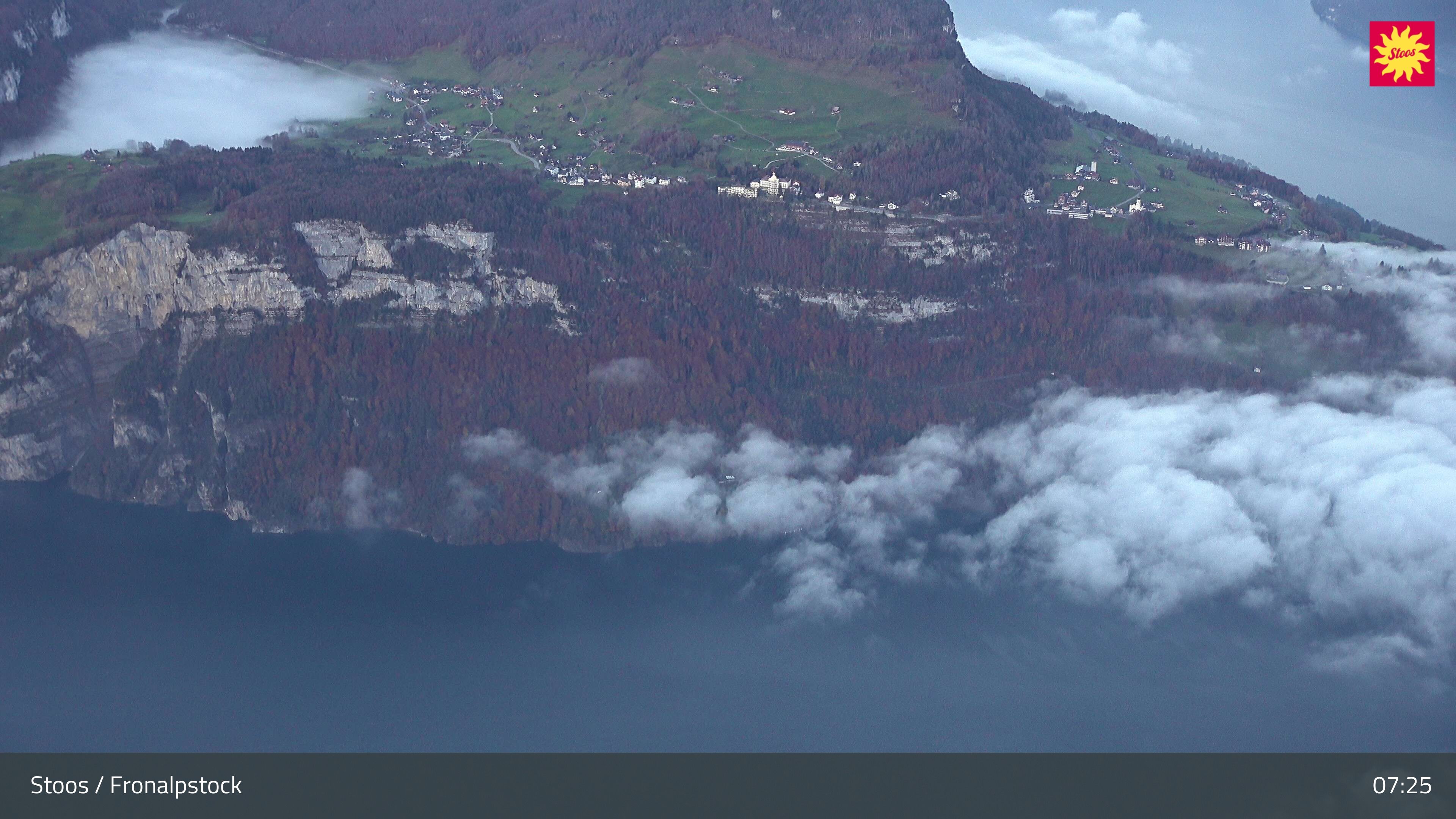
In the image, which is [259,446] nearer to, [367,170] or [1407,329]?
[367,170]

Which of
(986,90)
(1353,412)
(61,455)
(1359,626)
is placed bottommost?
(61,455)

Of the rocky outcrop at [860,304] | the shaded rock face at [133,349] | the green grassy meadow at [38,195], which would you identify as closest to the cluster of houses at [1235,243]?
the rocky outcrop at [860,304]

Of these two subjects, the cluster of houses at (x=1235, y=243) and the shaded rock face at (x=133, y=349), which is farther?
the cluster of houses at (x=1235, y=243)

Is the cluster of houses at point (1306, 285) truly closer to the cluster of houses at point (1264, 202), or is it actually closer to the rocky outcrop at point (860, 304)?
the cluster of houses at point (1264, 202)

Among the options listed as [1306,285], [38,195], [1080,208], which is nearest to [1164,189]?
[1080,208]

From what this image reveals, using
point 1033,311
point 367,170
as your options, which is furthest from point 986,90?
point 367,170

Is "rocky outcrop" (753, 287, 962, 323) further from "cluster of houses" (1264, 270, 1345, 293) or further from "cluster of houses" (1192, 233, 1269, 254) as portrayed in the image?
"cluster of houses" (1264, 270, 1345, 293)
